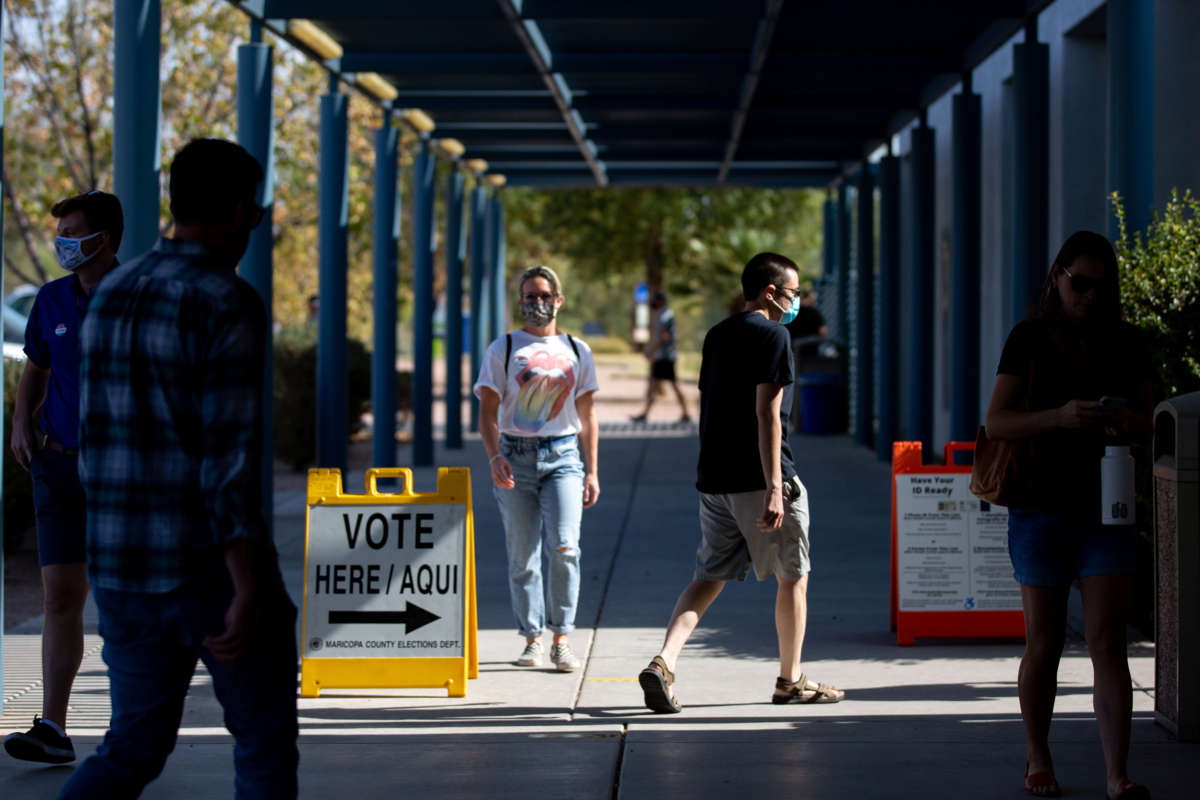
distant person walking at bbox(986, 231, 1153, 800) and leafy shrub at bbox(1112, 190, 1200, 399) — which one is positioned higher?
leafy shrub at bbox(1112, 190, 1200, 399)

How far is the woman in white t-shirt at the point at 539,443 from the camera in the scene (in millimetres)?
7055

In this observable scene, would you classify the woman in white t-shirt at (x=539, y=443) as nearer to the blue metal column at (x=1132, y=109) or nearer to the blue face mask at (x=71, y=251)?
the blue face mask at (x=71, y=251)

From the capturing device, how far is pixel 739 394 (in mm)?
6203

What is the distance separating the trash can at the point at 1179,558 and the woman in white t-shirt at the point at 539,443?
7.58 feet

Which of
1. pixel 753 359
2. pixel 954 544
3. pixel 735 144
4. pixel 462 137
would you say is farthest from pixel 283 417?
pixel 753 359

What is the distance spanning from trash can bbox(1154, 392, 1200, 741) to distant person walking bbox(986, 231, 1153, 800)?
2.60ft

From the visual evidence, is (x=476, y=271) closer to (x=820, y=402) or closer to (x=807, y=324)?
(x=807, y=324)

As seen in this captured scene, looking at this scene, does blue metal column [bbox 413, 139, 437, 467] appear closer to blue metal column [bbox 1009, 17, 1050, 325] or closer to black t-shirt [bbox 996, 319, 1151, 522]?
blue metal column [bbox 1009, 17, 1050, 325]

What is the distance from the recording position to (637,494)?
48.1 ft

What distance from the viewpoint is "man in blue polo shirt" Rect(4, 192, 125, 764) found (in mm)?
5441

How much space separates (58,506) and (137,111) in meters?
3.41

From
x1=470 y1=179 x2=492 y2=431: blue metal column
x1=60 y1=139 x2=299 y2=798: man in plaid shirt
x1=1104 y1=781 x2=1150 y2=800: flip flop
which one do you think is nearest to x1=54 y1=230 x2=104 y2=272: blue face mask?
x1=60 y1=139 x2=299 y2=798: man in plaid shirt

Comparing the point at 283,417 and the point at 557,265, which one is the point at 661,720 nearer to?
the point at 283,417

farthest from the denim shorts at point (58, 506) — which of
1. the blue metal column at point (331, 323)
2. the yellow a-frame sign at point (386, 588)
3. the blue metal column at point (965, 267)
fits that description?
the blue metal column at point (965, 267)
